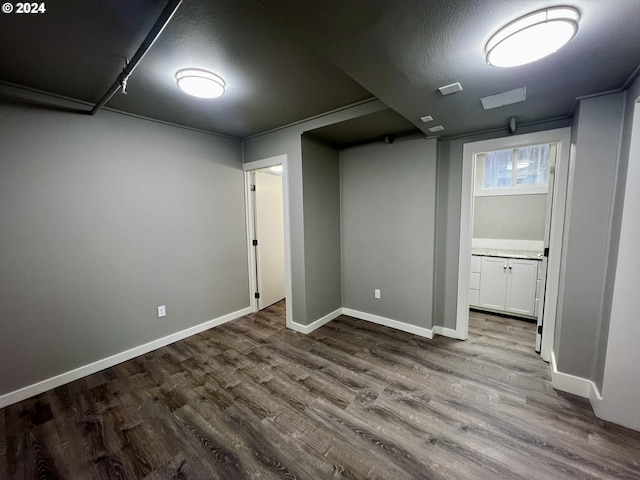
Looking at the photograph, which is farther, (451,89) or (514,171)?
(514,171)

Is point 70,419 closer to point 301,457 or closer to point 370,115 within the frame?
point 301,457

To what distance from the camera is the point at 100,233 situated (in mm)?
2471

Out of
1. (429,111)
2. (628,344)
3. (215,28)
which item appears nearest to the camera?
(215,28)

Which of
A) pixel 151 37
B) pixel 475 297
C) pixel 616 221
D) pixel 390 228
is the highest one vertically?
pixel 151 37

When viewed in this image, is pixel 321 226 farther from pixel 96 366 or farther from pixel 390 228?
pixel 96 366

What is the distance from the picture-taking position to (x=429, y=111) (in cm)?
212

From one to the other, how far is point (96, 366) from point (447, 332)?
3702 millimetres

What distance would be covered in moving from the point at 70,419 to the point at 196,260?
5.60 ft

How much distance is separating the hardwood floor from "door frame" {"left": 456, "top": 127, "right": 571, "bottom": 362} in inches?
14.0

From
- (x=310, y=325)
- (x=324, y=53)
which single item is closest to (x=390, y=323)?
(x=310, y=325)

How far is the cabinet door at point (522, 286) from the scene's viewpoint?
3.34 metres

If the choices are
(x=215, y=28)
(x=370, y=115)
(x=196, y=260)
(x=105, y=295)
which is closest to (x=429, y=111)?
(x=370, y=115)

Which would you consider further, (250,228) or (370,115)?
(250,228)

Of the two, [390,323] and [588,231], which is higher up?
[588,231]
